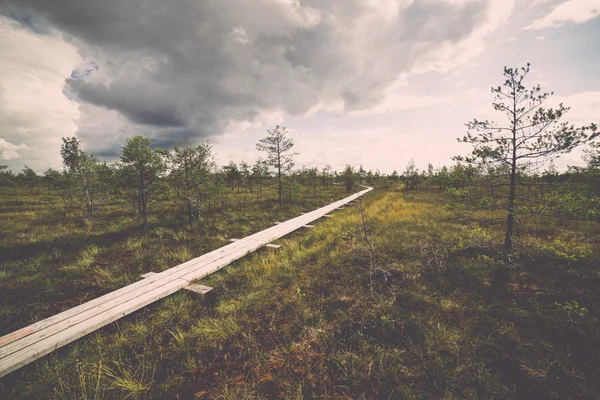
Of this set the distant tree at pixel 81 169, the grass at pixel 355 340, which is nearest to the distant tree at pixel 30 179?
the distant tree at pixel 81 169

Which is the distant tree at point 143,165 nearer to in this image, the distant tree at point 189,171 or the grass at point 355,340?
the distant tree at point 189,171

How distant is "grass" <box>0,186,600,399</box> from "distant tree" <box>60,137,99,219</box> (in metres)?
14.2

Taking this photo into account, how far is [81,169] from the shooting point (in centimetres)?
1347

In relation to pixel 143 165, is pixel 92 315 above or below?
below

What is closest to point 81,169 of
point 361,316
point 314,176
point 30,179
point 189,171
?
point 189,171

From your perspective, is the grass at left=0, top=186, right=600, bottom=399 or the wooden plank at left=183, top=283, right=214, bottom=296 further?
the wooden plank at left=183, top=283, right=214, bottom=296

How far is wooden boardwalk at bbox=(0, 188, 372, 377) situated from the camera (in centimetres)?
297

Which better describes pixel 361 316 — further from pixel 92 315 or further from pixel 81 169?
pixel 81 169

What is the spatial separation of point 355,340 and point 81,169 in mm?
18047

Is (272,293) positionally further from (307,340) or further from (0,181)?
(0,181)

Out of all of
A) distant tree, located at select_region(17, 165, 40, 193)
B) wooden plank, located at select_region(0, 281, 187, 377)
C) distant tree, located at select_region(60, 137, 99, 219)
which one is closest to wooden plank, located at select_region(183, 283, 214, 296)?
wooden plank, located at select_region(0, 281, 187, 377)

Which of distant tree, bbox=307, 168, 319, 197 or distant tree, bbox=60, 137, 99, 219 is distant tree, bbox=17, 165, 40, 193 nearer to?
distant tree, bbox=60, 137, 99, 219

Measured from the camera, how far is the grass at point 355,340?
8.48 ft

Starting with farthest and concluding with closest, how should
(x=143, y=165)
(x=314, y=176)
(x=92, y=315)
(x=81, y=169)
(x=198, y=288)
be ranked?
(x=314, y=176) < (x=81, y=169) < (x=143, y=165) < (x=198, y=288) < (x=92, y=315)
